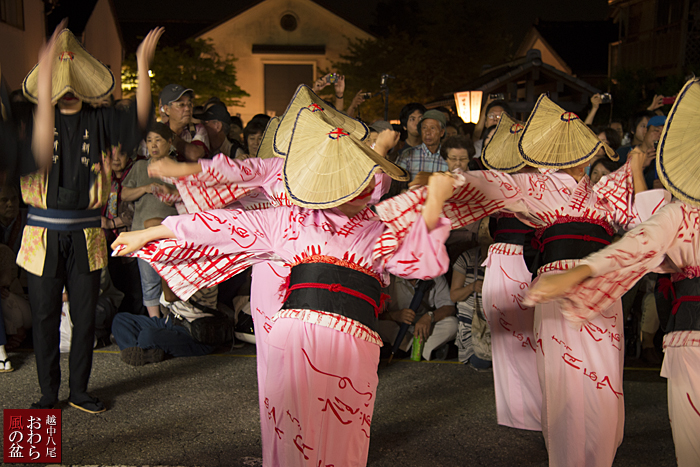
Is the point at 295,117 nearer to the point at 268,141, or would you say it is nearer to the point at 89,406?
the point at 268,141

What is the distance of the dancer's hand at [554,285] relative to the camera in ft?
6.99

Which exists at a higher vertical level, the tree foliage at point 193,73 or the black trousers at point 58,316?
the tree foliage at point 193,73

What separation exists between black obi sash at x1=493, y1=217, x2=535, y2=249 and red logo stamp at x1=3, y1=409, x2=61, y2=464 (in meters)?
2.77

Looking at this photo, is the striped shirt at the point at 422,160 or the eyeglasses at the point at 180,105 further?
the striped shirt at the point at 422,160

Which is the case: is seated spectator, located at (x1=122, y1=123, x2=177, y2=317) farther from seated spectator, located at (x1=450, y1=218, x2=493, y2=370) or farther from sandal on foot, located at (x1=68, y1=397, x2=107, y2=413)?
seated spectator, located at (x1=450, y1=218, x2=493, y2=370)

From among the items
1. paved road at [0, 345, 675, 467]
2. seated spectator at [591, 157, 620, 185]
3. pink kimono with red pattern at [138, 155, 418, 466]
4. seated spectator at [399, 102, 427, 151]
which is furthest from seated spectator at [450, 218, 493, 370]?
pink kimono with red pattern at [138, 155, 418, 466]

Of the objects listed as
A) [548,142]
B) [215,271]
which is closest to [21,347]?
[215,271]

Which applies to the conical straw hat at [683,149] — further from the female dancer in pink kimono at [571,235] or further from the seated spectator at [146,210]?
the seated spectator at [146,210]

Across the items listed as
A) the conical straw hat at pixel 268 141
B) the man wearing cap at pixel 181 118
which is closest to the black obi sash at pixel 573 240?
the conical straw hat at pixel 268 141

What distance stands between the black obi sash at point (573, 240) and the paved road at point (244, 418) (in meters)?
1.17

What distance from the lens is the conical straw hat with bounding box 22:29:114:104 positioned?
3.34 meters

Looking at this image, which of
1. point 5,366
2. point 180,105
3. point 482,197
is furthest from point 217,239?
point 180,105

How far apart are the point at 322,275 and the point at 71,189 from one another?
6.36 ft

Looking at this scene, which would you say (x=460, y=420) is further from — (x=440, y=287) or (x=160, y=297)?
(x=160, y=297)
